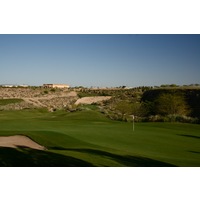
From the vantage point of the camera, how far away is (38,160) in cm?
704

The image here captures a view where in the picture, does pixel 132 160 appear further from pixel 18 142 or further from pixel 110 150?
pixel 18 142

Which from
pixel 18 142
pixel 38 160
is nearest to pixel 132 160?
pixel 38 160

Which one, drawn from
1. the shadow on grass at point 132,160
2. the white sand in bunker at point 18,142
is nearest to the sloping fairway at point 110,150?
the shadow on grass at point 132,160

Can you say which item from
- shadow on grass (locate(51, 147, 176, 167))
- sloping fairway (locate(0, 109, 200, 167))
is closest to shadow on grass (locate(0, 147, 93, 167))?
sloping fairway (locate(0, 109, 200, 167))

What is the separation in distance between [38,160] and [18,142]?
144 inches

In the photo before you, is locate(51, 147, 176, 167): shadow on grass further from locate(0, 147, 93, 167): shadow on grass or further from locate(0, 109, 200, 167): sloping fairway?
locate(0, 147, 93, 167): shadow on grass

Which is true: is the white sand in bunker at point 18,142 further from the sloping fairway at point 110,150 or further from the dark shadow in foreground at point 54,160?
the dark shadow in foreground at point 54,160

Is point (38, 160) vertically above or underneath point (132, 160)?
above

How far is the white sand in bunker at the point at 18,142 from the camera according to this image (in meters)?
9.99
